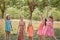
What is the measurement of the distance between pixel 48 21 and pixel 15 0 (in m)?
21.5

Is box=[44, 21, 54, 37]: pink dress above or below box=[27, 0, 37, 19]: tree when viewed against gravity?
below

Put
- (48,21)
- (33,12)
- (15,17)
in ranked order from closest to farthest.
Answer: (48,21) < (15,17) < (33,12)

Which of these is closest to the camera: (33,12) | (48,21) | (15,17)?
(48,21)

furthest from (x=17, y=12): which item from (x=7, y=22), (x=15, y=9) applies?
(x=7, y=22)

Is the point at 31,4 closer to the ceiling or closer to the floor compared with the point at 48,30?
closer to the ceiling

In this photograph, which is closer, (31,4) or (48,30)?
(48,30)

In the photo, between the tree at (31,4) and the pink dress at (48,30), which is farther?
the tree at (31,4)

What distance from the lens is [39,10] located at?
33.2m

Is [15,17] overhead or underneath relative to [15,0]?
underneath

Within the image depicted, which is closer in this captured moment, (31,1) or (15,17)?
(15,17)

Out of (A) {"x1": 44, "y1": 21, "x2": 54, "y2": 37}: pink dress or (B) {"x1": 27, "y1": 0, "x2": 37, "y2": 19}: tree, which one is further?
(B) {"x1": 27, "y1": 0, "x2": 37, "y2": 19}: tree

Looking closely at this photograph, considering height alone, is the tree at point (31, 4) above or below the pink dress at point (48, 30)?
above

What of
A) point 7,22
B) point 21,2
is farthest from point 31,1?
point 7,22

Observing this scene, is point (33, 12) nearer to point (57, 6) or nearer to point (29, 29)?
point (57, 6)
